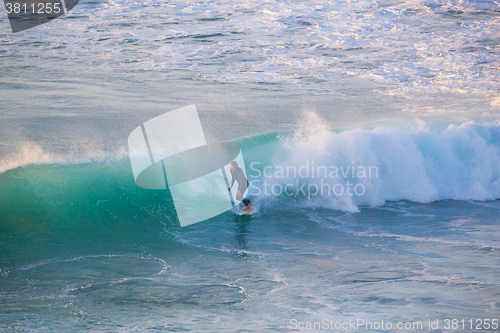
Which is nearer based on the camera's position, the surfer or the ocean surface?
the ocean surface

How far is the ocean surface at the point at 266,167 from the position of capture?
16.2 feet

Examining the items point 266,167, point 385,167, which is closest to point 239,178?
point 266,167

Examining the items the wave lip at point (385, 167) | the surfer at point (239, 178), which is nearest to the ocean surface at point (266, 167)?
the wave lip at point (385, 167)

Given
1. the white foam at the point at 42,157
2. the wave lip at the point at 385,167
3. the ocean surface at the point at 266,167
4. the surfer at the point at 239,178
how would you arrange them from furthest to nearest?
the wave lip at the point at 385,167 < the white foam at the point at 42,157 < the surfer at the point at 239,178 < the ocean surface at the point at 266,167

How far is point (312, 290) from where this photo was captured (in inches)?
206

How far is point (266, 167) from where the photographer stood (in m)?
11.4

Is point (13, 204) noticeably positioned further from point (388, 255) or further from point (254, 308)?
point (388, 255)

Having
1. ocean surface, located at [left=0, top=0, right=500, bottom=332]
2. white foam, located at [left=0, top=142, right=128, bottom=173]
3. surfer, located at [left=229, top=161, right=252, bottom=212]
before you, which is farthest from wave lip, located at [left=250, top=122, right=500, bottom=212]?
white foam, located at [left=0, top=142, right=128, bottom=173]

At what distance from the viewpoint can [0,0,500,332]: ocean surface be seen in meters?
4.93

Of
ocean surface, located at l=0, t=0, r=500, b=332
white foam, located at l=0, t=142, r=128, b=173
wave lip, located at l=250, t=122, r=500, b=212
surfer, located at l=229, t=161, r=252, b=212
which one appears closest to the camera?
ocean surface, located at l=0, t=0, r=500, b=332

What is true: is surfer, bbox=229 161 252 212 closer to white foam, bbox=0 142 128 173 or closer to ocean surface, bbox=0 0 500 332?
ocean surface, bbox=0 0 500 332

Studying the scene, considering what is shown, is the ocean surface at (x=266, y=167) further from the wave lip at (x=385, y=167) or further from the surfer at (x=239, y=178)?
the surfer at (x=239, y=178)

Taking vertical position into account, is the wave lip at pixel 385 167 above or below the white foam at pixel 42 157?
below

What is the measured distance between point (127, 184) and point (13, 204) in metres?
2.54
